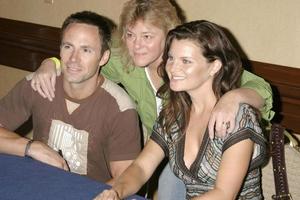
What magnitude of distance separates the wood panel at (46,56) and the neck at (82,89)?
92 cm

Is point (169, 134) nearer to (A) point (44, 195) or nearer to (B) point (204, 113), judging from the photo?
(B) point (204, 113)

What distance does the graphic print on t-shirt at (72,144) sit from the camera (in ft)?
5.87

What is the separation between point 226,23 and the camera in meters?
2.32

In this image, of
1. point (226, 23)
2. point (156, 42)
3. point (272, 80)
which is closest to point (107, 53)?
point (156, 42)

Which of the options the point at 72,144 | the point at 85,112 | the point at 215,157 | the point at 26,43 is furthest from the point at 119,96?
the point at 26,43

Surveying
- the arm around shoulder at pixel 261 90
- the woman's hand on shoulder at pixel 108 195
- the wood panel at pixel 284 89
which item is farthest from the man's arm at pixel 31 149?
the wood panel at pixel 284 89

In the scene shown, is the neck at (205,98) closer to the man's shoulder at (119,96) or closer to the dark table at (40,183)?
the man's shoulder at (119,96)

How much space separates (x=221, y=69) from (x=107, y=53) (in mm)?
609

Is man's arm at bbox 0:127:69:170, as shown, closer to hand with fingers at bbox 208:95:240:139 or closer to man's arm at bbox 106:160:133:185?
man's arm at bbox 106:160:133:185

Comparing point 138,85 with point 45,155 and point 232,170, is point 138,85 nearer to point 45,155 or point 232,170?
point 45,155

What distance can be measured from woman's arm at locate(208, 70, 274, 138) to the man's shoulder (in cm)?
47

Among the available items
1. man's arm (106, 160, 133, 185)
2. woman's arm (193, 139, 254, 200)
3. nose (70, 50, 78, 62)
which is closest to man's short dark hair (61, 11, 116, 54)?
nose (70, 50, 78, 62)

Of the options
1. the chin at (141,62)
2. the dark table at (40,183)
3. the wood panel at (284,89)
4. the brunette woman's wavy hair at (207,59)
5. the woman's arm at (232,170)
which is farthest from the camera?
the wood panel at (284,89)

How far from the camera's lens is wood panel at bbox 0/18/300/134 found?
7.23ft
